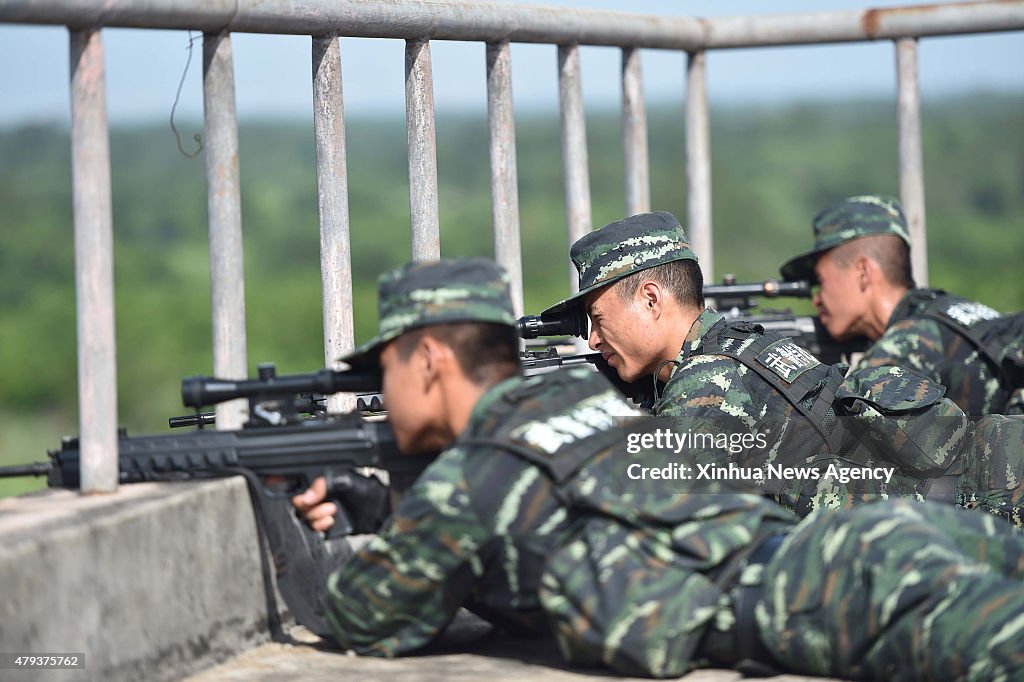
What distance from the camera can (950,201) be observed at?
63.6 metres

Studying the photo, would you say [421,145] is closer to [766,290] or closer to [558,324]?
[558,324]

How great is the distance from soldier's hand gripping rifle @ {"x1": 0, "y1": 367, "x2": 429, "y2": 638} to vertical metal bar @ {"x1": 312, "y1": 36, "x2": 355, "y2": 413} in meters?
0.64

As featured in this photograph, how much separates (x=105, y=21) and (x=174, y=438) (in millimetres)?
1145

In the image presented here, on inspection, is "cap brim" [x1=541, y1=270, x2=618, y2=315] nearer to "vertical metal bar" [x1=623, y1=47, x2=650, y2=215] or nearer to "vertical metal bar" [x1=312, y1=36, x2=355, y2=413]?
"vertical metal bar" [x1=312, y1=36, x2=355, y2=413]

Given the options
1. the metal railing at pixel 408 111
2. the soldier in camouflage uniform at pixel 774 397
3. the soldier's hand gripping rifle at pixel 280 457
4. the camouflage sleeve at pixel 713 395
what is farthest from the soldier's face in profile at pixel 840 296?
the soldier's hand gripping rifle at pixel 280 457

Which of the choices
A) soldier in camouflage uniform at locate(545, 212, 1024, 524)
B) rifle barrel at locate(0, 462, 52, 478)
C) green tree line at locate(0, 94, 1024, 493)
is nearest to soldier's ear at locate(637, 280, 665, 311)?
soldier in camouflage uniform at locate(545, 212, 1024, 524)

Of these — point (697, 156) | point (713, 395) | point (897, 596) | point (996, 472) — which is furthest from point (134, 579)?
point (697, 156)

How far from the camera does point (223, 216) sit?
14.8 ft

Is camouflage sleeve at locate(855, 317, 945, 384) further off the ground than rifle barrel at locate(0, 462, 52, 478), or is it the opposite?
camouflage sleeve at locate(855, 317, 945, 384)

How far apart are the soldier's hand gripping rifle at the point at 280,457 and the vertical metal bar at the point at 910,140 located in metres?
4.24

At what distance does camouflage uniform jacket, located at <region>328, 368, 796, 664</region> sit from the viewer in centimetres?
378

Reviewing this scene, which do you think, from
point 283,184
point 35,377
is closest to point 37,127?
point 283,184

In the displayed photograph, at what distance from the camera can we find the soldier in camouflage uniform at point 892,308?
278 inches

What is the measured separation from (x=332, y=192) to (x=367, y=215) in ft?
166
